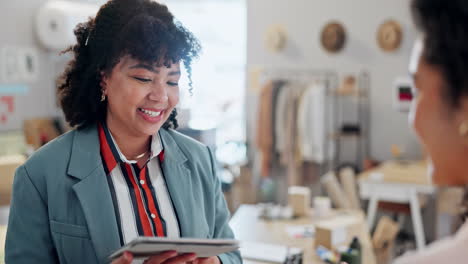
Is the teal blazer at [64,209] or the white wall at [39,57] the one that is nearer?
the teal blazer at [64,209]

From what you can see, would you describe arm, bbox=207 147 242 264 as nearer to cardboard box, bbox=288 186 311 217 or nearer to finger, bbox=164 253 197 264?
finger, bbox=164 253 197 264

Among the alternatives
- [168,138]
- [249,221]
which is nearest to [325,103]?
[249,221]

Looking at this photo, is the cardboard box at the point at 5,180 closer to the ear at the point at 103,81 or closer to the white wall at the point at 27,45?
the ear at the point at 103,81

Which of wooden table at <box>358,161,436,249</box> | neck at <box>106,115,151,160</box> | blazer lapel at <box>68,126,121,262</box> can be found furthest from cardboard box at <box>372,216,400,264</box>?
blazer lapel at <box>68,126,121,262</box>

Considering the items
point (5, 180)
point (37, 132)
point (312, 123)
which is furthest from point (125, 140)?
point (37, 132)

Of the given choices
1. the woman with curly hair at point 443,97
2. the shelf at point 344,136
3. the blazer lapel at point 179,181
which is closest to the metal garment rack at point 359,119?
the shelf at point 344,136

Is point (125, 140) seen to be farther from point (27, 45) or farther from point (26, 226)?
point (27, 45)

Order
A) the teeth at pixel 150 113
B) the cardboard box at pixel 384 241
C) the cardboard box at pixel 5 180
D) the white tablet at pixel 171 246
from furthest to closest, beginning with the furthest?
the cardboard box at pixel 384 241 < the cardboard box at pixel 5 180 < the teeth at pixel 150 113 < the white tablet at pixel 171 246

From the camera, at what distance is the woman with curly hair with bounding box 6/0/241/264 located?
1.30 meters

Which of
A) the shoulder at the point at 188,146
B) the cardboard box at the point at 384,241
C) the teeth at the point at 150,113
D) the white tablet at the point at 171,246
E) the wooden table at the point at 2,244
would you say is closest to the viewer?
the white tablet at the point at 171,246

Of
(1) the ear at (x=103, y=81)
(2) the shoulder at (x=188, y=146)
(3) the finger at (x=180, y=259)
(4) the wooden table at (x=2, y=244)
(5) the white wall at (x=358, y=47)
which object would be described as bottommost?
(4) the wooden table at (x=2, y=244)

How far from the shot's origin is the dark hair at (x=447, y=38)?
25.7 inches

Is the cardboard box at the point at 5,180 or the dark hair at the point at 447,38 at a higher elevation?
the dark hair at the point at 447,38

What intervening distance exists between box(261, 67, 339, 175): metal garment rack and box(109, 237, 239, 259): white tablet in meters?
4.12
